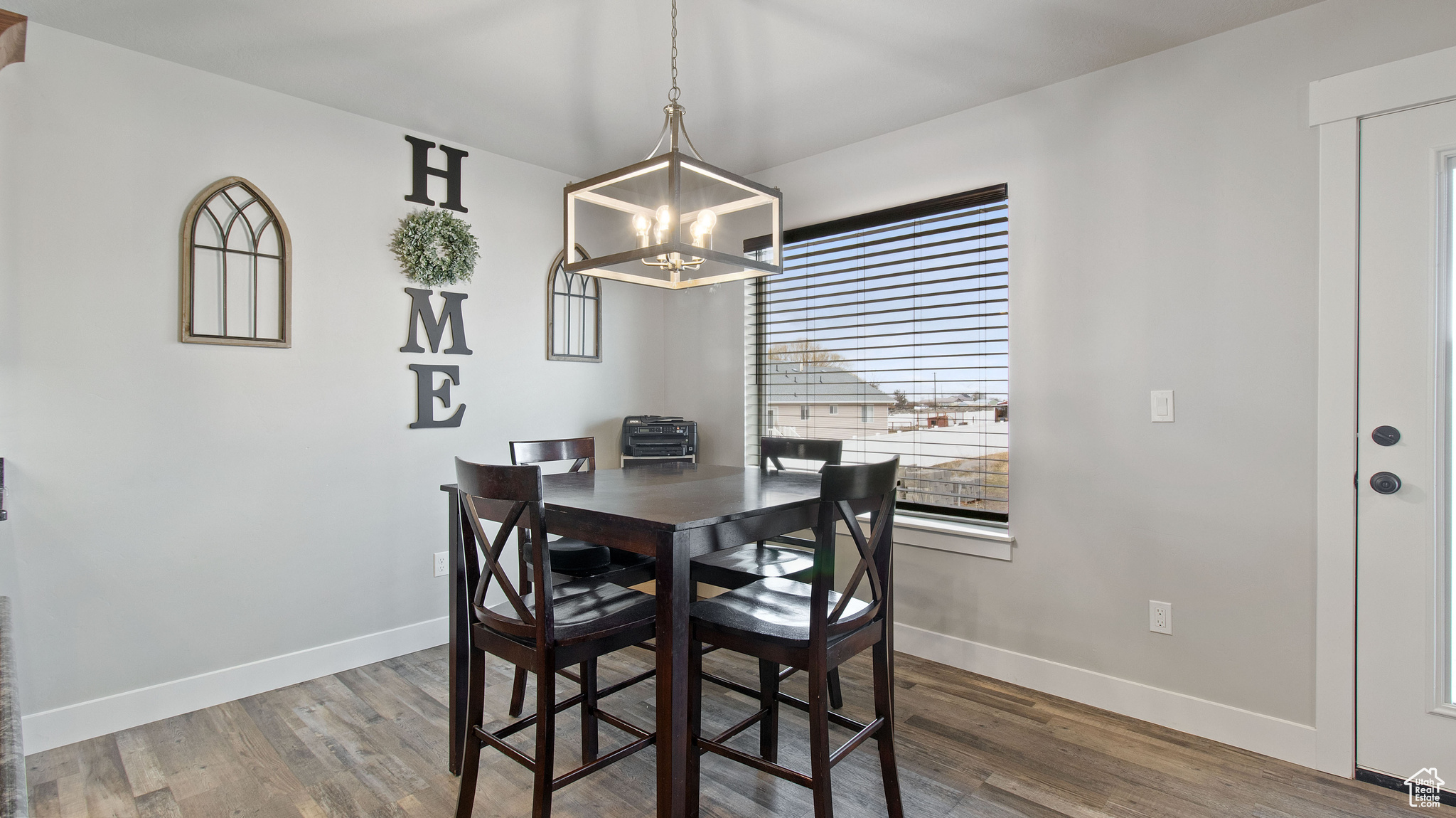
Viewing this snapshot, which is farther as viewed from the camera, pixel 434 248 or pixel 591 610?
pixel 434 248

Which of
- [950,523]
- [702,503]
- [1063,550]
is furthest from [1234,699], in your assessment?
[702,503]

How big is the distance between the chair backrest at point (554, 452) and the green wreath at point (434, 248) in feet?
2.96

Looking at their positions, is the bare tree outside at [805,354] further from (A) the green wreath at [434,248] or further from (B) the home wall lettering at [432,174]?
(B) the home wall lettering at [432,174]

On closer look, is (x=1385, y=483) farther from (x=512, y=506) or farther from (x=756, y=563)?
(x=512, y=506)

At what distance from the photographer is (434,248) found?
3.07m

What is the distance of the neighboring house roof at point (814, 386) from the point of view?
3.28 m

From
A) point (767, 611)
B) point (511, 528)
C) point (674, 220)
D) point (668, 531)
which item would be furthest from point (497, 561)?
point (674, 220)

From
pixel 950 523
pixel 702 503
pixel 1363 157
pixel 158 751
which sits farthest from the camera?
pixel 950 523

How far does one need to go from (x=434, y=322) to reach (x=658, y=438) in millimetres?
1199

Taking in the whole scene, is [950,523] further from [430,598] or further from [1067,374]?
[430,598]

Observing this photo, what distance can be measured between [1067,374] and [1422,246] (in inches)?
39.4

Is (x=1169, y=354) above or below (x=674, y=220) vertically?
below

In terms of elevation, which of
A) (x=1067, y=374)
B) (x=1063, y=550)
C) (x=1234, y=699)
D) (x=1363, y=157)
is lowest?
(x=1234, y=699)

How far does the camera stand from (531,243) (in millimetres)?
3492
